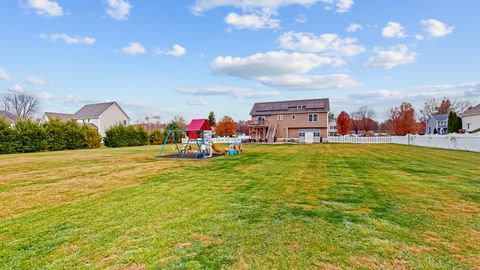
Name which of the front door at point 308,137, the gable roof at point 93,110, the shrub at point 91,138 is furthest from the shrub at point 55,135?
the front door at point 308,137

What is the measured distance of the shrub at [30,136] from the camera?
69.3 ft

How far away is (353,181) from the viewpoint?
7.13 m

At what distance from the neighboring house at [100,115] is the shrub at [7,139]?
2353 centimetres

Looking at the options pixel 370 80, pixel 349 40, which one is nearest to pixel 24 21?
pixel 349 40

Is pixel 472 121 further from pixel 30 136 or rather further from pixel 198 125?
pixel 30 136

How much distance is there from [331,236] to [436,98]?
7389cm

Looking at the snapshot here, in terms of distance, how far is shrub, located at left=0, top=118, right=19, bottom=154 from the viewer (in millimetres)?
20094

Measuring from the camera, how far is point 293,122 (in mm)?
36500

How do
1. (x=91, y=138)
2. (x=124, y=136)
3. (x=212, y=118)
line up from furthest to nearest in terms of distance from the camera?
(x=212, y=118) < (x=124, y=136) < (x=91, y=138)

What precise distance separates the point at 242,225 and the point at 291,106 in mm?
34762

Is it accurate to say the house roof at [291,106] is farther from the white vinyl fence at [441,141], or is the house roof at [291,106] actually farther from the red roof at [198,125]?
the red roof at [198,125]

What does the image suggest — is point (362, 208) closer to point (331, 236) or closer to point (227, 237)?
point (331, 236)


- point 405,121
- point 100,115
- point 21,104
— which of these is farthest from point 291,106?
point 21,104

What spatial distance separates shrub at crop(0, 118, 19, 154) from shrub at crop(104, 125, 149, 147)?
8.87 metres
